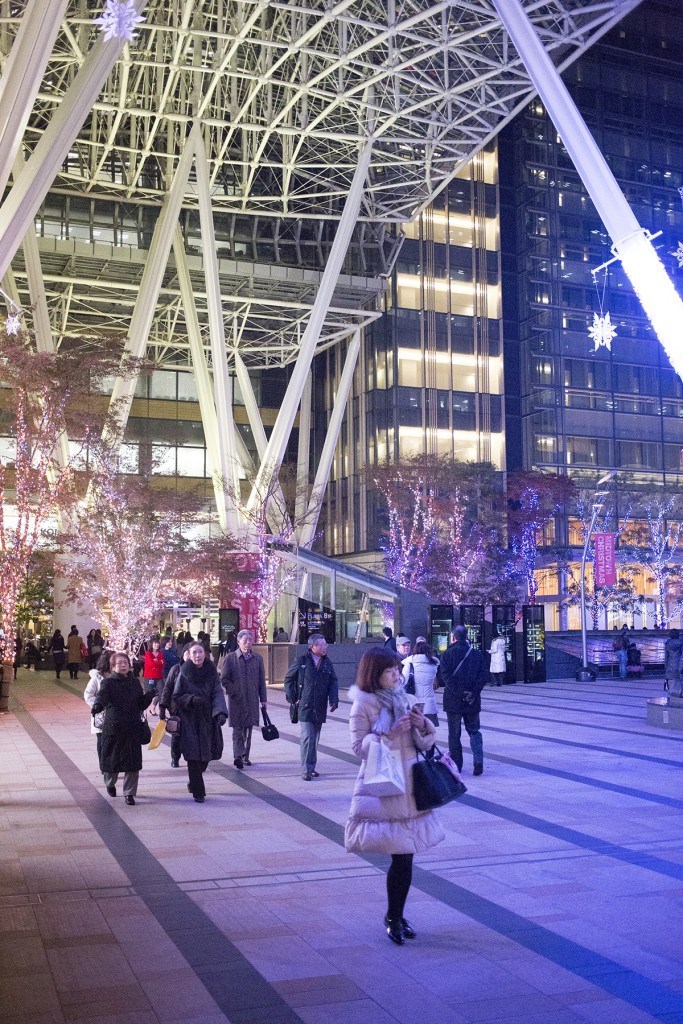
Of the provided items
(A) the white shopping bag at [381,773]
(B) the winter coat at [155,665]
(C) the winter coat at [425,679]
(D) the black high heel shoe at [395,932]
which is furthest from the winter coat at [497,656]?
(A) the white shopping bag at [381,773]

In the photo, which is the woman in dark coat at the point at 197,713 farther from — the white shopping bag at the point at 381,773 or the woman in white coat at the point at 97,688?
the white shopping bag at the point at 381,773

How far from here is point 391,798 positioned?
5.93 m

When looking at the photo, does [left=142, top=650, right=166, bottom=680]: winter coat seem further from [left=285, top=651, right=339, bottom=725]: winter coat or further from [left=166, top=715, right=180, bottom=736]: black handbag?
[left=166, top=715, right=180, bottom=736]: black handbag

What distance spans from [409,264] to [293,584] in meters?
25.9

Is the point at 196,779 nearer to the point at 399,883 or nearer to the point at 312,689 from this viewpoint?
the point at 312,689

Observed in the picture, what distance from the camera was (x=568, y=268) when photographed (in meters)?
66.0

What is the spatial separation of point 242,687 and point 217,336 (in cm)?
2873

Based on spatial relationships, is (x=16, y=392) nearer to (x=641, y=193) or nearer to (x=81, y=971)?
(x=81, y=971)

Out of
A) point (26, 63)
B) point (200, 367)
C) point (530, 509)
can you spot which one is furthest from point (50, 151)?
point (530, 509)

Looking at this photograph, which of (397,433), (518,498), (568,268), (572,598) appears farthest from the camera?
(568,268)

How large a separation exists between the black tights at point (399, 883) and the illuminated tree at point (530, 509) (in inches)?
1709

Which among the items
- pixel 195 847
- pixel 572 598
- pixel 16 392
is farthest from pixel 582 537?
pixel 195 847

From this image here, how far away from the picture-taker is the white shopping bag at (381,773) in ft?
19.2

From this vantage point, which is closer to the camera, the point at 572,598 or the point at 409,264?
the point at 572,598
